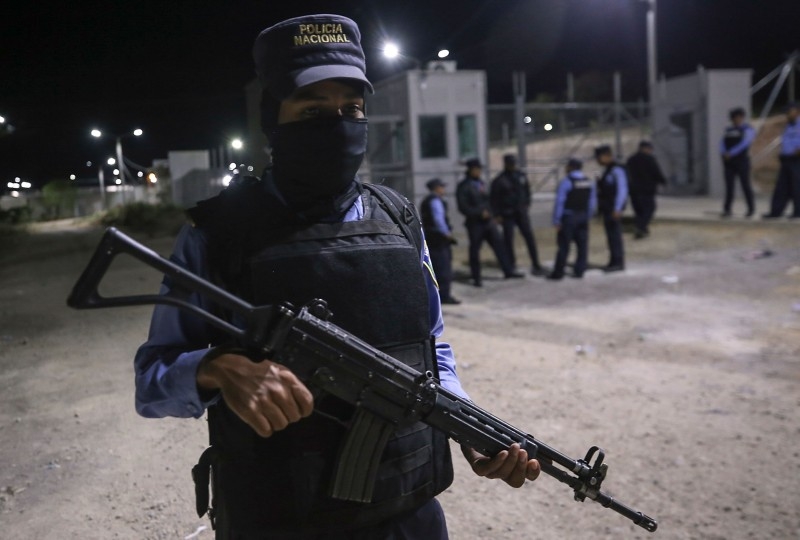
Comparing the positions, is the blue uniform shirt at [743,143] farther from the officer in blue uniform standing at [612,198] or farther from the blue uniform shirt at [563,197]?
the blue uniform shirt at [563,197]

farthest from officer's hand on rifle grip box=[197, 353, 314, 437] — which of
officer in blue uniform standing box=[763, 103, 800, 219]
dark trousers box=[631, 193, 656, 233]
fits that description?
dark trousers box=[631, 193, 656, 233]

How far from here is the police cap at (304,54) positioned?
1558mm

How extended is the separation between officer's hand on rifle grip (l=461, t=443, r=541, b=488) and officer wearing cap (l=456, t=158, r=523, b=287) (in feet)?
25.9

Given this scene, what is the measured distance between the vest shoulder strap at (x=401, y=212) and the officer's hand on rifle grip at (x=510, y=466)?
21.0 inches

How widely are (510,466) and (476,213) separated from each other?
26.1 feet

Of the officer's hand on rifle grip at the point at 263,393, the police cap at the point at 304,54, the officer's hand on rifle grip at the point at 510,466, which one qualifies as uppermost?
the police cap at the point at 304,54

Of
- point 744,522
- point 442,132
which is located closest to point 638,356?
point 744,522

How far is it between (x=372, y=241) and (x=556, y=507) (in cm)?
224

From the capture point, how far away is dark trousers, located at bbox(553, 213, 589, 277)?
9.73m

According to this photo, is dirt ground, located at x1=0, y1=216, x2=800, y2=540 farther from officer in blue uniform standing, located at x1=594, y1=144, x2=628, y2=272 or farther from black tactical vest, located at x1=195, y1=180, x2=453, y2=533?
black tactical vest, located at x1=195, y1=180, x2=453, y2=533

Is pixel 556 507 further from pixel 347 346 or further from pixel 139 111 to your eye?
pixel 139 111

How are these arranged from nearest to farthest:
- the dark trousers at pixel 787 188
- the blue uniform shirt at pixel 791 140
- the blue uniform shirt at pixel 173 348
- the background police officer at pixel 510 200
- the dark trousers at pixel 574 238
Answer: the blue uniform shirt at pixel 173 348
the dark trousers at pixel 574 238
the background police officer at pixel 510 200
the blue uniform shirt at pixel 791 140
the dark trousers at pixel 787 188

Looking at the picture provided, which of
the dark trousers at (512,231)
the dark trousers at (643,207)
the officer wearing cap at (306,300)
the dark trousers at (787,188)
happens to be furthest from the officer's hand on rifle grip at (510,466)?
the dark trousers at (643,207)

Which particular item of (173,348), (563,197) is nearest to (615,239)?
(563,197)
